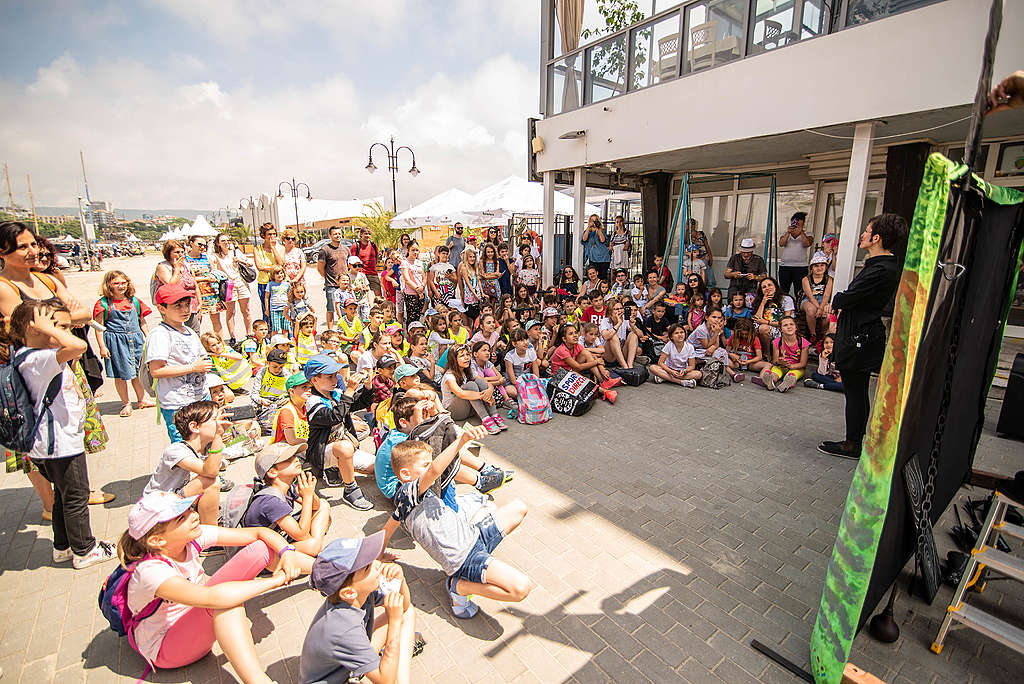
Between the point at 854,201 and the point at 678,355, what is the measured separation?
3440 millimetres

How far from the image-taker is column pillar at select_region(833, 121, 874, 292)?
6.82 meters

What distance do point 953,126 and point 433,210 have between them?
11610mm

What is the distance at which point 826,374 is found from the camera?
273 inches

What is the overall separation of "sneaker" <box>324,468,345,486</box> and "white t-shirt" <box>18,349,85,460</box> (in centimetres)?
174

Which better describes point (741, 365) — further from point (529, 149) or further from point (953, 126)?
point (529, 149)

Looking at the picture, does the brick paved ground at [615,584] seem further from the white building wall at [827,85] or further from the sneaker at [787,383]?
the white building wall at [827,85]

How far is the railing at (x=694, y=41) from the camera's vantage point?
22.2ft

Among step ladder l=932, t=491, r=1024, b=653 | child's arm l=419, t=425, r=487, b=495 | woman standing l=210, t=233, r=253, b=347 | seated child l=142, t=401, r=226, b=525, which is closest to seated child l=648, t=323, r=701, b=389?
step ladder l=932, t=491, r=1024, b=653

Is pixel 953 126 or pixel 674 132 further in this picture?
pixel 674 132

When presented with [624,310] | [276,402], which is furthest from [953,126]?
[276,402]

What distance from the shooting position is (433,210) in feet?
47.1

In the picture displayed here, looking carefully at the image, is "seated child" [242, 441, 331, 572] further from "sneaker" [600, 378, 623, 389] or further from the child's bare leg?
"sneaker" [600, 378, 623, 389]

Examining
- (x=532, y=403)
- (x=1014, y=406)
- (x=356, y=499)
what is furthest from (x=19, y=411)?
(x=1014, y=406)

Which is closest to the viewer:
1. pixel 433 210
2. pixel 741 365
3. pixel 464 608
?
pixel 464 608
